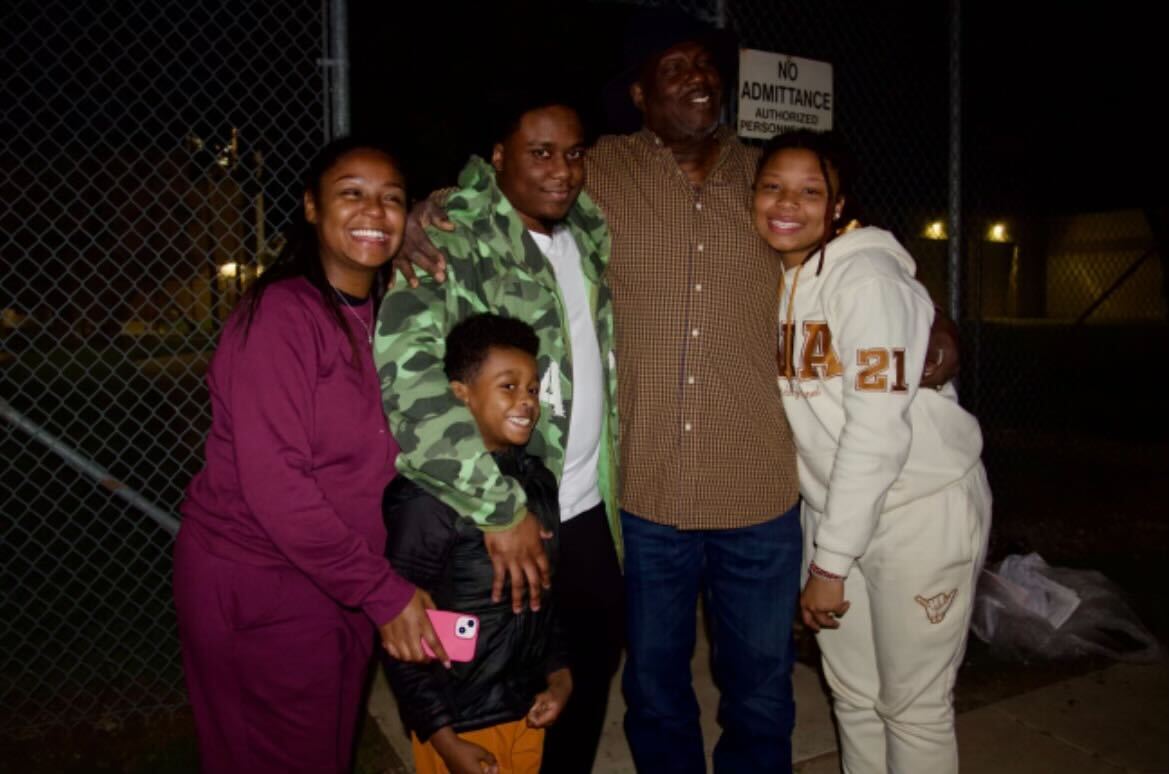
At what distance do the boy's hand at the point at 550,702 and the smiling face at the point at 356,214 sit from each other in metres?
1.16

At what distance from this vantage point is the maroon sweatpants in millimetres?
1880

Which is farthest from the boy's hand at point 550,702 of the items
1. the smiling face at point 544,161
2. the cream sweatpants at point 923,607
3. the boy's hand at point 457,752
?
the smiling face at point 544,161

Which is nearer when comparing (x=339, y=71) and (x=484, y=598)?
(x=484, y=598)

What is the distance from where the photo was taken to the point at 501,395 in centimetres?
202

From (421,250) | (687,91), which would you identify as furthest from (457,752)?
(687,91)

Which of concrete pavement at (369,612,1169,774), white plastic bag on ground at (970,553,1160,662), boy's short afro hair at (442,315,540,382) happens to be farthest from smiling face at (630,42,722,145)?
white plastic bag on ground at (970,553,1160,662)

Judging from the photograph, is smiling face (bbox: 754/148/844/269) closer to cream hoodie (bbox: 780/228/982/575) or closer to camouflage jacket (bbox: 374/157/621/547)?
cream hoodie (bbox: 780/228/982/575)

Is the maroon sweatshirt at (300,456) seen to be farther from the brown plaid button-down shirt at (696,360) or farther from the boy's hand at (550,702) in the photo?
the brown plaid button-down shirt at (696,360)

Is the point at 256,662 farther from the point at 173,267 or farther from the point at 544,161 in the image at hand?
the point at 173,267

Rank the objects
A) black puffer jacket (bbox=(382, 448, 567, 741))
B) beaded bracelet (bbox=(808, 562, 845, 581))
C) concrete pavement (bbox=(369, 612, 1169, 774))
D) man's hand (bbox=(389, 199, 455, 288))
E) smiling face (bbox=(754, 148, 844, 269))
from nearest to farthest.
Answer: black puffer jacket (bbox=(382, 448, 567, 741)), man's hand (bbox=(389, 199, 455, 288)), beaded bracelet (bbox=(808, 562, 845, 581)), smiling face (bbox=(754, 148, 844, 269)), concrete pavement (bbox=(369, 612, 1169, 774))

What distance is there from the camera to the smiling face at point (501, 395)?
202 centimetres

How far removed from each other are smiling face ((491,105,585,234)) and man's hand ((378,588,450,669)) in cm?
114

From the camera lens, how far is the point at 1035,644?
4094 mm

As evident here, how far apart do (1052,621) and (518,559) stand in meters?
3.49
